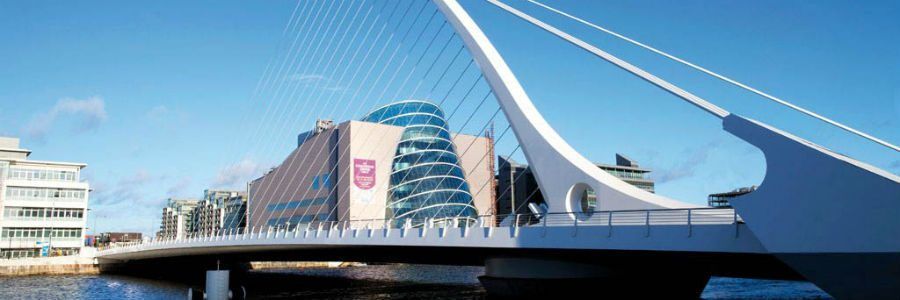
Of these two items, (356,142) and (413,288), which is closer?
(413,288)

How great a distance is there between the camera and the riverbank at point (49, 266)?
6556 centimetres

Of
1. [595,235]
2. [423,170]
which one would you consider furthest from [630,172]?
[595,235]

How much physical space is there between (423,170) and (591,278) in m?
66.2

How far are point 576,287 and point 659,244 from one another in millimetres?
9209

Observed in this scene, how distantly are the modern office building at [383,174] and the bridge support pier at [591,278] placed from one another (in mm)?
50305

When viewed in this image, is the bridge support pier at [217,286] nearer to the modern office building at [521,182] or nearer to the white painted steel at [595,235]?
the white painted steel at [595,235]

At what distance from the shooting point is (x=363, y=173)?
3425 inches

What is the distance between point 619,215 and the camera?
24.3 meters

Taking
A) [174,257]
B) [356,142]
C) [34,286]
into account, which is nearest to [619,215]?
[34,286]

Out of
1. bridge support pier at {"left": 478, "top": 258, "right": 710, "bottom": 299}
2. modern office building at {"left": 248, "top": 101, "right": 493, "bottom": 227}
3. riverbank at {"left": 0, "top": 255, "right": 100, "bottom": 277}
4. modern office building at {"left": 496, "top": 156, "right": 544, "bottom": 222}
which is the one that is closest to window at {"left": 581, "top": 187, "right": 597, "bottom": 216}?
bridge support pier at {"left": 478, "top": 258, "right": 710, "bottom": 299}

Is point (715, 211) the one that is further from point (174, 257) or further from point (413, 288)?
point (174, 257)

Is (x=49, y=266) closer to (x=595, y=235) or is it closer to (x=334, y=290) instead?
(x=334, y=290)

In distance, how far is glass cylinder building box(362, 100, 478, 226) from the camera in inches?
3482

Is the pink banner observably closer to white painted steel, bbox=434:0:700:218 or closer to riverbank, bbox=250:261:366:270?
riverbank, bbox=250:261:366:270
